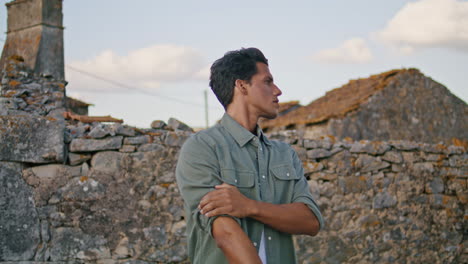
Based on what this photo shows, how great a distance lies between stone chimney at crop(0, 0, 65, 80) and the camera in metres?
8.38

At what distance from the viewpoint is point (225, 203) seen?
5.70 ft

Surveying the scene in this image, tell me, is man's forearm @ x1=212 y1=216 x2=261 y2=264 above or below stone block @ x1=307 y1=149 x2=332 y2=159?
below

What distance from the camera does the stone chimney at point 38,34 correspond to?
838 centimetres

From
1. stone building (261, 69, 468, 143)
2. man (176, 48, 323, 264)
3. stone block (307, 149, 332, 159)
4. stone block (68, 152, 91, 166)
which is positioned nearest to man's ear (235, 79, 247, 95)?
man (176, 48, 323, 264)

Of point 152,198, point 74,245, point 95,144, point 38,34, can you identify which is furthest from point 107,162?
point 38,34

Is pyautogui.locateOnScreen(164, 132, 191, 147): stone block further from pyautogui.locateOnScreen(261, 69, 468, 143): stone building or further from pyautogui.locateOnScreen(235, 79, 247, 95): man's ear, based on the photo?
pyautogui.locateOnScreen(261, 69, 468, 143): stone building

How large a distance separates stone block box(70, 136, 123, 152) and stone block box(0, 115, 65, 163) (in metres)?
0.15

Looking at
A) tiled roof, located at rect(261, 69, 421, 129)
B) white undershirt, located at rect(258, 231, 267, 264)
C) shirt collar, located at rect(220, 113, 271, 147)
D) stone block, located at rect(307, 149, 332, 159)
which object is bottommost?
white undershirt, located at rect(258, 231, 267, 264)

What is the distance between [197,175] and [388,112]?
11.3 meters

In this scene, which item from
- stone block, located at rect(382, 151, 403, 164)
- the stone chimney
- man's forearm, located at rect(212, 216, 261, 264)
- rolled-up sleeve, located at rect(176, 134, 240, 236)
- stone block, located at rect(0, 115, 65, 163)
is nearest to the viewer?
man's forearm, located at rect(212, 216, 261, 264)

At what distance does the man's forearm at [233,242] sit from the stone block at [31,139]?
3008 millimetres

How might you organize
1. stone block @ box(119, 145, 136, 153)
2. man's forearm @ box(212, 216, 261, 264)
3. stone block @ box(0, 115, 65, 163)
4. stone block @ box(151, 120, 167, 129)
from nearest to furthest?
man's forearm @ box(212, 216, 261, 264) < stone block @ box(0, 115, 65, 163) < stone block @ box(119, 145, 136, 153) < stone block @ box(151, 120, 167, 129)

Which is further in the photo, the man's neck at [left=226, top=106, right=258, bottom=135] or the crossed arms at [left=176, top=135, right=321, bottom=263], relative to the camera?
the man's neck at [left=226, top=106, right=258, bottom=135]

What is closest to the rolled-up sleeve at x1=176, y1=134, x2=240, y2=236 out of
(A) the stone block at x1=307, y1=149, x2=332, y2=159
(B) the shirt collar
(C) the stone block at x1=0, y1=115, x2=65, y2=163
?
(B) the shirt collar
